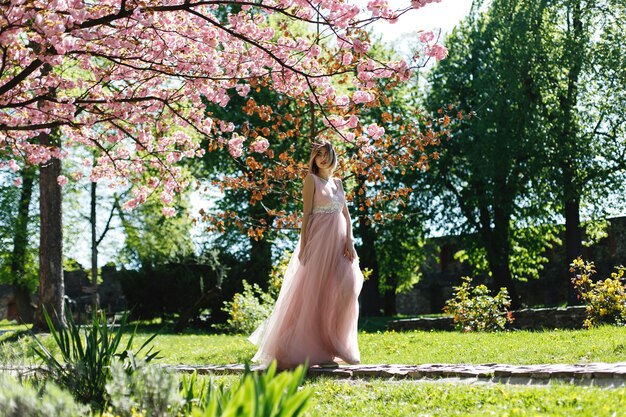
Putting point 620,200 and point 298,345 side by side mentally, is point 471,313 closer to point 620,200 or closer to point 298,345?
point 298,345

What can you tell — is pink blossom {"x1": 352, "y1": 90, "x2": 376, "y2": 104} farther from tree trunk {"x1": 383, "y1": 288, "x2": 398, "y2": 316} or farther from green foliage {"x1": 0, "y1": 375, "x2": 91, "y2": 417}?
tree trunk {"x1": 383, "y1": 288, "x2": 398, "y2": 316}

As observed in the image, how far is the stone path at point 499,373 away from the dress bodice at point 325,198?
5.86 feet

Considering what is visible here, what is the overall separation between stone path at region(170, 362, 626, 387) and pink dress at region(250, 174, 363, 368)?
291mm

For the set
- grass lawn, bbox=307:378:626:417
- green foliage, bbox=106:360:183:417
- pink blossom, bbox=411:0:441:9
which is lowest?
grass lawn, bbox=307:378:626:417

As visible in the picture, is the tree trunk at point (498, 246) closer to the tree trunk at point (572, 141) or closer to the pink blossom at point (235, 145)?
the tree trunk at point (572, 141)

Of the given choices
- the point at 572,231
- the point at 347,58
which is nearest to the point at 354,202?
the point at 572,231

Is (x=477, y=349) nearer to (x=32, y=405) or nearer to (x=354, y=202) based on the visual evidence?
(x=32, y=405)

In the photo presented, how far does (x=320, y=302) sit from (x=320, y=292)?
0.37ft

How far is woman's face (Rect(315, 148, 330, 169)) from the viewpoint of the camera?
861 centimetres

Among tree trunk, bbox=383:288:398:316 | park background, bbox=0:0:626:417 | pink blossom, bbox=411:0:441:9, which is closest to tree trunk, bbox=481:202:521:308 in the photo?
park background, bbox=0:0:626:417

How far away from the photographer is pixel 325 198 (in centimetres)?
865

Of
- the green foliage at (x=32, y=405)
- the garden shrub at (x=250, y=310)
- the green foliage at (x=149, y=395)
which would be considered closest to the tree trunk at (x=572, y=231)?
the garden shrub at (x=250, y=310)

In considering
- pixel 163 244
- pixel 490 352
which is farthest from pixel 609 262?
pixel 490 352

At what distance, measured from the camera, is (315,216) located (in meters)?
8.71
